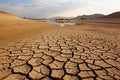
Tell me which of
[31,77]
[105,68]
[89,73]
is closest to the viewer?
[31,77]

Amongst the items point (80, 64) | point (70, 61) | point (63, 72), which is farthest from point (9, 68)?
point (80, 64)

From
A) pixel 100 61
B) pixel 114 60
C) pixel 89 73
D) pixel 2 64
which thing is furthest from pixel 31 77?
pixel 114 60

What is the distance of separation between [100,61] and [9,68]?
1.77m

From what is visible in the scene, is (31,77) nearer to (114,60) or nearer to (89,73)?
(89,73)

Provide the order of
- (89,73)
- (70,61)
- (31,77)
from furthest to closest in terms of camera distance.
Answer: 1. (70,61)
2. (89,73)
3. (31,77)

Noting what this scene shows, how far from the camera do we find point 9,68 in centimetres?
202

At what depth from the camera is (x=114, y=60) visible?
248cm

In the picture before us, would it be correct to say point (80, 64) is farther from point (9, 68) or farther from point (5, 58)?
point (5, 58)

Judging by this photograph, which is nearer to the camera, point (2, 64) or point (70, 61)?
point (2, 64)

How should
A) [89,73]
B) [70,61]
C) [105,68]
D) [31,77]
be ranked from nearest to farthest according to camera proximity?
[31,77] → [89,73] → [105,68] → [70,61]

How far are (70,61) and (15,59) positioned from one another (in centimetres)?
115

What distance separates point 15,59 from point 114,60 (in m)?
2.10

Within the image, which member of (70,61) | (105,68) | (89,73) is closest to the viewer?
(89,73)

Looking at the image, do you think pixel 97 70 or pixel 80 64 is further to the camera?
pixel 80 64
